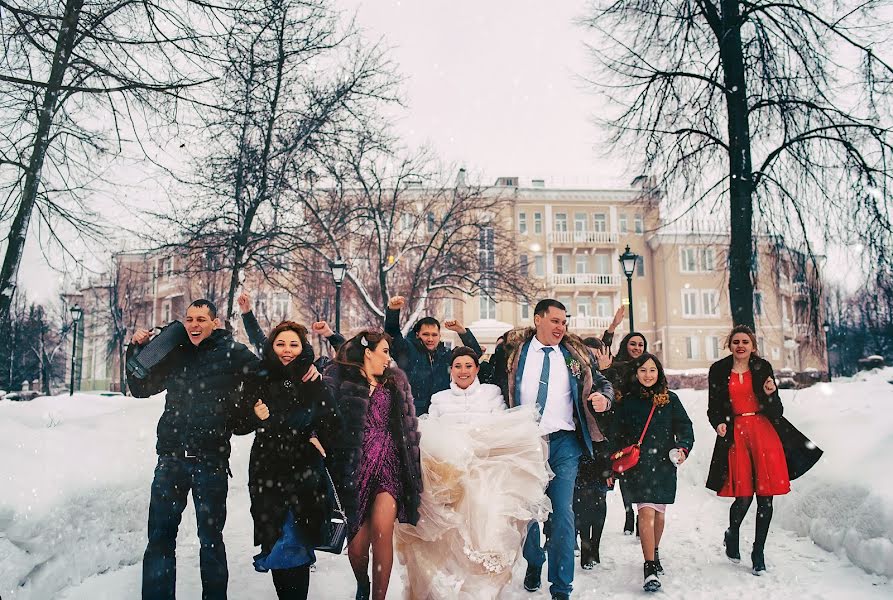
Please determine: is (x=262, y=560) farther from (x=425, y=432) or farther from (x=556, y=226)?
(x=556, y=226)

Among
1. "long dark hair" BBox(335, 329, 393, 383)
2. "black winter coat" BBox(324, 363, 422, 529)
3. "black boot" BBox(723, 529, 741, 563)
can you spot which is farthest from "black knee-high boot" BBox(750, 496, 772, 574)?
"long dark hair" BBox(335, 329, 393, 383)

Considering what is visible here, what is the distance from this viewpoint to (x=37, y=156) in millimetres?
9273

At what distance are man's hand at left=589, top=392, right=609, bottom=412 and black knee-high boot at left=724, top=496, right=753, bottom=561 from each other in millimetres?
2021

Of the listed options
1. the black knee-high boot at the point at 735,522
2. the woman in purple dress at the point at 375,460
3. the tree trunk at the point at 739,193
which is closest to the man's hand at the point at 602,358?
the black knee-high boot at the point at 735,522

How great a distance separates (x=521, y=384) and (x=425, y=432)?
122 cm

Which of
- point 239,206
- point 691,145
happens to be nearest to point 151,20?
point 239,206

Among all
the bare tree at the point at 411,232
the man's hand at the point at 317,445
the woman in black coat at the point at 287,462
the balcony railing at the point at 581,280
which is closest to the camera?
the woman in black coat at the point at 287,462

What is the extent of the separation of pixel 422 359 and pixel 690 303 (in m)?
48.9

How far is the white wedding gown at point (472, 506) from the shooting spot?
500 centimetres

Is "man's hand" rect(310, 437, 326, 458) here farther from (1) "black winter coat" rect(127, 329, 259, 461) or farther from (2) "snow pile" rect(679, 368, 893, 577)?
(2) "snow pile" rect(679, 368, 893, 577)

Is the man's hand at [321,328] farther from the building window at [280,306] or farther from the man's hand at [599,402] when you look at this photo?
the building window at [280,306]

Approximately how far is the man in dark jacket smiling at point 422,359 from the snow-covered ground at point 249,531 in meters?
1.80

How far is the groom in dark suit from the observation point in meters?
5.79

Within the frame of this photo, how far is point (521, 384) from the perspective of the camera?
6.14m
